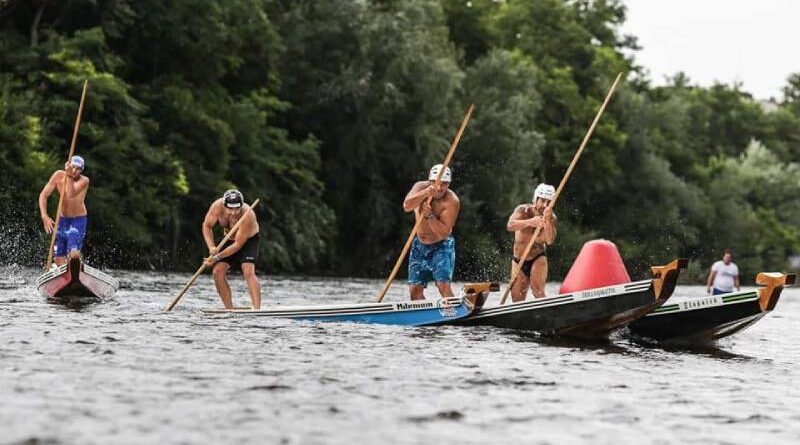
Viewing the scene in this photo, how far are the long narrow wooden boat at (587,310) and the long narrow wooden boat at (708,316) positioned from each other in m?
0.76

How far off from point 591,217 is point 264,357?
189ft

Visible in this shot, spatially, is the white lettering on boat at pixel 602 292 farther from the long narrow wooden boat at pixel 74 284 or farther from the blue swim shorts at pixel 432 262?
the long narrow wooden boat at pixel 74 284

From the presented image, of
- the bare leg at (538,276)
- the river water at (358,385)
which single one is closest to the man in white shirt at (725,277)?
the river water at (358,385)

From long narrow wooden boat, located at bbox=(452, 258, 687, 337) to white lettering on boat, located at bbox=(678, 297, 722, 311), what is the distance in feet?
2.89

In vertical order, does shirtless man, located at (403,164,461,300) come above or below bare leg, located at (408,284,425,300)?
above

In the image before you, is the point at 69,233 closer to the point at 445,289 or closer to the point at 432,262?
the point at 432,262

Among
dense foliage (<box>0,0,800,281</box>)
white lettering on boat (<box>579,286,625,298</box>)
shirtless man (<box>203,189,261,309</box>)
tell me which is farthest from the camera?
dense foliage (<box>0,0,800,281</box>)

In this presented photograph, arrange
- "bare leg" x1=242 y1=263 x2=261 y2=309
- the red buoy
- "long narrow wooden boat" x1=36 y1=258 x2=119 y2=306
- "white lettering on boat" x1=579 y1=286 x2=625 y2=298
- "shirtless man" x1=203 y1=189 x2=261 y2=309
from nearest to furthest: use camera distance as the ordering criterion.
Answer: "white lettering on boat" x1=579 y1=286 x2=625 y2=298 → the red buoy → "shirtless man" x1=203 y1=189 x2=261 y2=309 → "bare leg" x1=242 y1=263 x2=261 y2=309 → "long narrow wooden boat" x1=36 y1=258 x2=119 y2=306

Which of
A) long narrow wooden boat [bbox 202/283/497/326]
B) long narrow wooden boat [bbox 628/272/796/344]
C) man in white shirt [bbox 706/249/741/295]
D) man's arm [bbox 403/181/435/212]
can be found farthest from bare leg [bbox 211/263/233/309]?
man in white shirt [bbox 706/249/741/295]

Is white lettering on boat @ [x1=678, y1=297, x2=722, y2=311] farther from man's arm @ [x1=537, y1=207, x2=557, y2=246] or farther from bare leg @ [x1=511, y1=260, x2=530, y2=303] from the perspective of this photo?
bare leg @ [x1=511, y1=260, x2=530, y2=303]

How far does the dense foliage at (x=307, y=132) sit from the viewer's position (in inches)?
1550

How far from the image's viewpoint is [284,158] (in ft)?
156

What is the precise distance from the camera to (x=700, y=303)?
1652 centimetres

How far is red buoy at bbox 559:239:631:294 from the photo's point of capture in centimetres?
1681
